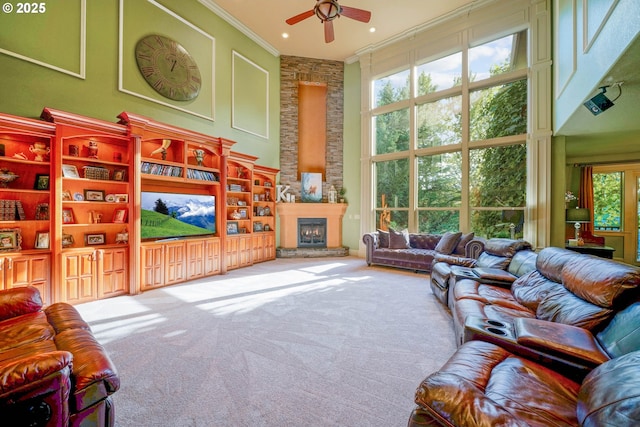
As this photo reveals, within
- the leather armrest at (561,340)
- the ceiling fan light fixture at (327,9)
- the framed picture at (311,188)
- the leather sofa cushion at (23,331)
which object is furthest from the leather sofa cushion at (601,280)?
the framed picture at (311,188)

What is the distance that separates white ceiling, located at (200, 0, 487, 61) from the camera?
5.69 meters

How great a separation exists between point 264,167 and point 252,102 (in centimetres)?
167

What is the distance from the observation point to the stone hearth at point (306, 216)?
7.18 m

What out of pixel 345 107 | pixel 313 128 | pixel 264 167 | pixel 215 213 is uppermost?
pixel 345 107

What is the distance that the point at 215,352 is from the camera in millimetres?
2369

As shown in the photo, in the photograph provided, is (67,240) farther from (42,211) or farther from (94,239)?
(42,211)

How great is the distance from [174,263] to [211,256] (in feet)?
2.32

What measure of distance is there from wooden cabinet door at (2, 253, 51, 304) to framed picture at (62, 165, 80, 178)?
1036mm

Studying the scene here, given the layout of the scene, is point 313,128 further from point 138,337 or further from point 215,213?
point 138,337

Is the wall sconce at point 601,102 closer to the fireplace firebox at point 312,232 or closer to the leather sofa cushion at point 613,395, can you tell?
the leather sofa cushion at point 613,395

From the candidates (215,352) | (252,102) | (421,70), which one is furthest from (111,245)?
(421,70)

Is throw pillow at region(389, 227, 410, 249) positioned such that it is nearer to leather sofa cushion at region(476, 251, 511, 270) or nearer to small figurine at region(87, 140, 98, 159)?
leather sofa cushion at region(476, 251, 511, 270)

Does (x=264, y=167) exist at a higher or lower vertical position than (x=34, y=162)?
higher

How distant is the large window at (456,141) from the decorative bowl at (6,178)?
21.4 feet
